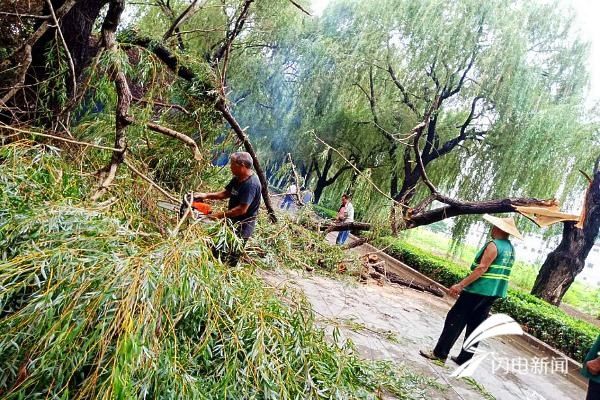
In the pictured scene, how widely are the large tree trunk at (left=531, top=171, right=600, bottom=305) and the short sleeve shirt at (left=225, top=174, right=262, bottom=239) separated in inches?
236

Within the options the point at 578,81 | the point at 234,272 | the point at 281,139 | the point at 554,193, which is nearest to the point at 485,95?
the point at 578,81

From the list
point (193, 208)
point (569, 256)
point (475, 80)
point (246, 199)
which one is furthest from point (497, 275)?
point (475, 80)

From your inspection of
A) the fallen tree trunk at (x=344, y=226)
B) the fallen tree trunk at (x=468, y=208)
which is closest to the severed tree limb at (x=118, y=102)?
the fallen tree trunk at (x=344, y=226)

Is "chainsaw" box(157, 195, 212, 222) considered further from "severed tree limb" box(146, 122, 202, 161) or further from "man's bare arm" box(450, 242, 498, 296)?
"man's bare arm" box(450, 242, 498, 296)

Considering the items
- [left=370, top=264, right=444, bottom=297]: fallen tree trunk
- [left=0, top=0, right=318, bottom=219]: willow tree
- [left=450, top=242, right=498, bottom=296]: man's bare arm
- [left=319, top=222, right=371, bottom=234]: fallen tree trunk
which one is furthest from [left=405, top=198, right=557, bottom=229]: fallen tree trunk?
[left=0, top=0, right=318, bottom=219]: willow tree

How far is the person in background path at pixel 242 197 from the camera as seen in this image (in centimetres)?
355

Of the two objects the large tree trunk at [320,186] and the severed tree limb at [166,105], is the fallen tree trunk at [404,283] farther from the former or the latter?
the large tree trunk at [320,186]

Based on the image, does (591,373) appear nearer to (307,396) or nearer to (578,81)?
(307,396)

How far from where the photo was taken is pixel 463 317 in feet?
12.3

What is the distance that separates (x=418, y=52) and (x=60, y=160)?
9.52m

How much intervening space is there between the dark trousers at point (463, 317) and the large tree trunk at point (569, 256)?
14.9 ft

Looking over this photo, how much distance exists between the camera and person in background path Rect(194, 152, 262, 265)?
3.55 meters

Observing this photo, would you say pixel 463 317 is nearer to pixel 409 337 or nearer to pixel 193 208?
pixel 409 337

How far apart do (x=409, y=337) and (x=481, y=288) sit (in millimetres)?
1091
